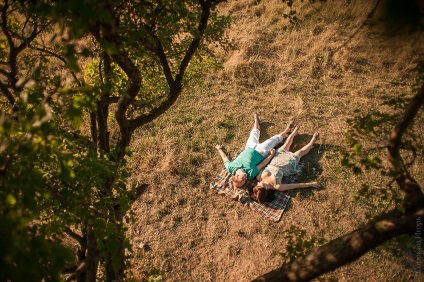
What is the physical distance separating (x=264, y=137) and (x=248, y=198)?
5.41ft

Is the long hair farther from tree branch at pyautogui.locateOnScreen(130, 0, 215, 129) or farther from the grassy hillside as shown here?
tree branch at pyautogui.locateOnScreen(130, 0, 215, 129)

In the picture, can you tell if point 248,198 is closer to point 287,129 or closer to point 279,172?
point 279,172

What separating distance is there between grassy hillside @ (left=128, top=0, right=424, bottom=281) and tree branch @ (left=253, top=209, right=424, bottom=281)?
1.12 m

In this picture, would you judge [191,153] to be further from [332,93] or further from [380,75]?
[380,75]

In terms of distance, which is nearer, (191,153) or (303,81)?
(191,153)

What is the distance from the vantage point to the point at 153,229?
219 inches

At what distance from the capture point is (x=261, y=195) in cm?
560

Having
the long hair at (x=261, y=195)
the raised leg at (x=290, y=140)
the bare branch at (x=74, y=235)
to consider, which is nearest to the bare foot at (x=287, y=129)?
the raised leg at (x=290, y=140)

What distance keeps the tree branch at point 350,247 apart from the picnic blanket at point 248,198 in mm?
3212

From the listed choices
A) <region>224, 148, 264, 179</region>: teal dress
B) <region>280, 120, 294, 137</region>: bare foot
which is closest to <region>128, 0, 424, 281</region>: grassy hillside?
<region>280, 120, 294, 137</region>: bare foot

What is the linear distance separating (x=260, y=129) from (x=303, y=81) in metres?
2.00

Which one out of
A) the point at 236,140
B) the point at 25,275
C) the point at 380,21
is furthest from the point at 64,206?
the point at 236,140

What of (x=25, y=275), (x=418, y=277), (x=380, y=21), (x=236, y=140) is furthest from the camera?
(x=236, y=140)

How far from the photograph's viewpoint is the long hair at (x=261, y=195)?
18.4 feet
